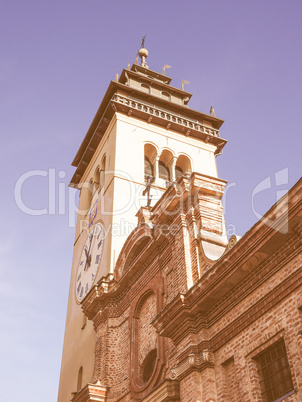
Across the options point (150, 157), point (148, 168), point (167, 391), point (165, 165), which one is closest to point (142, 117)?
point (150, 157)

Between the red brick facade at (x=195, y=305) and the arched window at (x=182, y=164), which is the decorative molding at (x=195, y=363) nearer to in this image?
the red brick facade at (x=195, y=305)

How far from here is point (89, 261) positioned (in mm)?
23703

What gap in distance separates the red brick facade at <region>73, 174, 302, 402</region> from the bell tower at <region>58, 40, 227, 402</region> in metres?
1.08

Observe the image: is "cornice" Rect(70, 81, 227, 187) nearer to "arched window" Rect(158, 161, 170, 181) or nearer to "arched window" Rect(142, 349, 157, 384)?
"arched window" Rect(158, 161, 170, 181)

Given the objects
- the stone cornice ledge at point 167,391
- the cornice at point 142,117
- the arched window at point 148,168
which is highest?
the cornice at point 142,117

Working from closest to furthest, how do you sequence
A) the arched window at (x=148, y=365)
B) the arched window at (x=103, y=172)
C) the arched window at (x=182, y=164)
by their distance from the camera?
the arched window at (x=148, y=365)
the arched window at (x=103, y=172)
the arched window at (x=182, y=164)

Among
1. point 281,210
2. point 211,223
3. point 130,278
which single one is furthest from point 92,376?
point 281,210

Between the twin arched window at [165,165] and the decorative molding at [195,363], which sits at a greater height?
the twin arched window at [165,165]

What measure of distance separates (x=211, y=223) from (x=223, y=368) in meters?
4.76

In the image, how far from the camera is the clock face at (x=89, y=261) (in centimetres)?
2253

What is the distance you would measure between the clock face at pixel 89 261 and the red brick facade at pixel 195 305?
3274 millimetres

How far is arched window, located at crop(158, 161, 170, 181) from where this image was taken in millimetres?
27191

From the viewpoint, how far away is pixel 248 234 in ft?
36.0

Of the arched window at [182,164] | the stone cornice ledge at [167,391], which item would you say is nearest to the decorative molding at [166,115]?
the arched window at [182,164]
